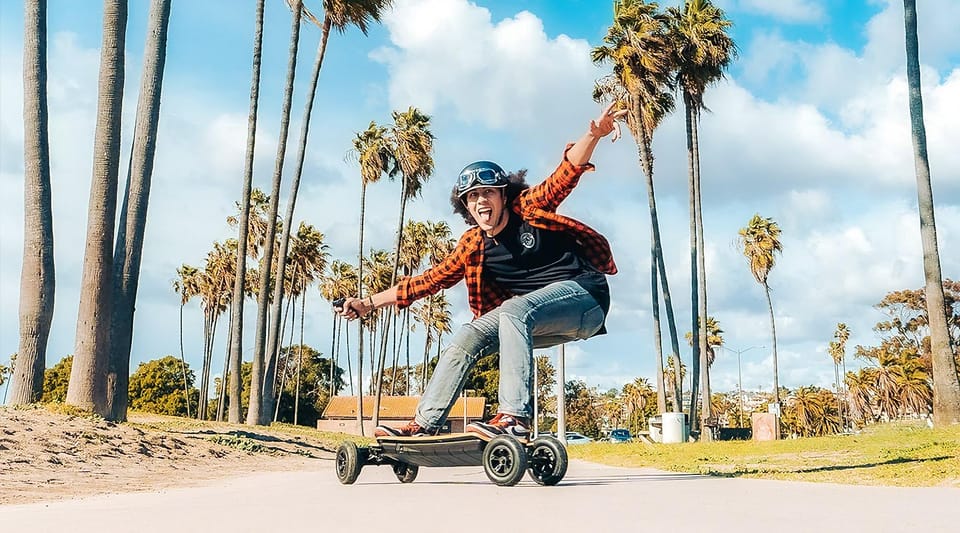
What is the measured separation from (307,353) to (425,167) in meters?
49.1

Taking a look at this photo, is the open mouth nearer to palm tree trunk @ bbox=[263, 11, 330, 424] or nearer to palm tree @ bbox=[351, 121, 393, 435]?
palm tree trunk @ bbox=[263, 11, 330, 424]

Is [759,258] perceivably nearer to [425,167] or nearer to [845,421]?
[425,167]

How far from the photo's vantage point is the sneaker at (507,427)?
4.54 metres

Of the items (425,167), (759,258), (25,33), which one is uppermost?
(425,167)

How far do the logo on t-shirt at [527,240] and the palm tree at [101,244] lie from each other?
31.8ft

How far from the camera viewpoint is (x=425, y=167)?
4172 centimetres

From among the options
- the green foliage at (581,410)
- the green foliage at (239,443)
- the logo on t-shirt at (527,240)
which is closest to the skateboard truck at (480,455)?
the logo on t-shirt at (527,240)

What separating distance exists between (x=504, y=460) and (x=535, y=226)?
1.43 m

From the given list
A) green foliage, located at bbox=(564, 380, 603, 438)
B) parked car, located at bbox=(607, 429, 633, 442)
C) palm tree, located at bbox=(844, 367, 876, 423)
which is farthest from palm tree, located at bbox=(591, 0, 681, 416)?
green foliage, located at bbox=(564, 380, 603, 438)

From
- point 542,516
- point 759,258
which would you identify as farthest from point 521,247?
point 759,258

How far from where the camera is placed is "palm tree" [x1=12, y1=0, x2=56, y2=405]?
1215cm

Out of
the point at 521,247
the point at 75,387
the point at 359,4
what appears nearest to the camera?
the point at 521,247

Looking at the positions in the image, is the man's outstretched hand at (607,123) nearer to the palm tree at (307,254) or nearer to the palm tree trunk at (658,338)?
the palm tree trunk at (658,338)

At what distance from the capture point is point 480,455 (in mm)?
4641
